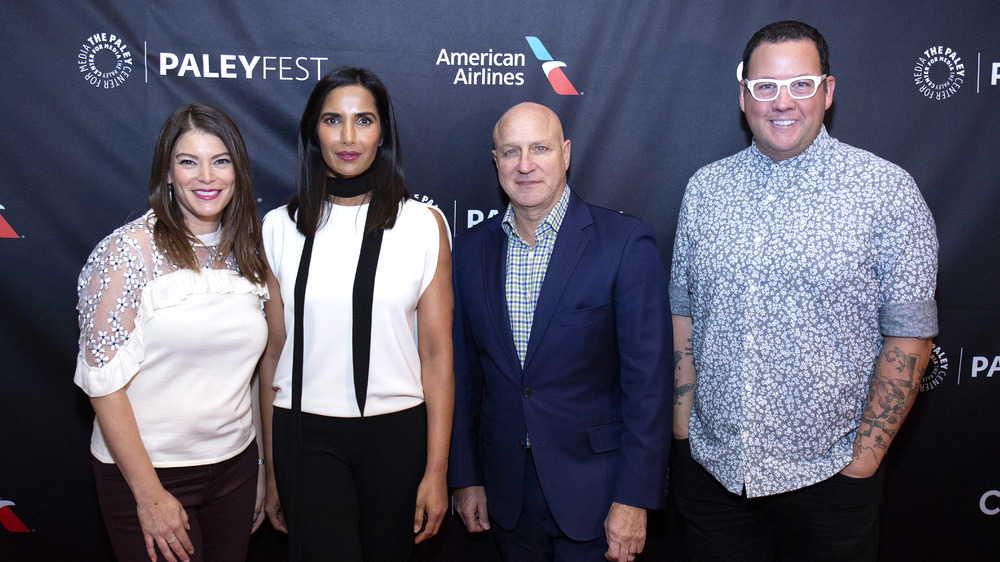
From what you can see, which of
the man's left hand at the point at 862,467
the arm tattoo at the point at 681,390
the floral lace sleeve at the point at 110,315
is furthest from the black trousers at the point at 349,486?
the man's left hand at the point at 862,467

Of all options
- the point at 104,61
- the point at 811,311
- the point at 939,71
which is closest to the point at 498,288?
the point at 811,311

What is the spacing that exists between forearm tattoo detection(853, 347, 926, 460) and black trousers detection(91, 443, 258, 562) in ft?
5.77

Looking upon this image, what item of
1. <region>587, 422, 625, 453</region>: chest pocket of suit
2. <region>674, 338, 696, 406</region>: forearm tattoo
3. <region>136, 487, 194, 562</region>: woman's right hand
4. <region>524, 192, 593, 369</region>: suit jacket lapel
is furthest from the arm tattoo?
<region>136, 487, 194, 562</region>: woman's right hand

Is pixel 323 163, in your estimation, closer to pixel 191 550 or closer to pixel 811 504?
pixel 191 550

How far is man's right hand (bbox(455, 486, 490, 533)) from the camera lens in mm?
2033

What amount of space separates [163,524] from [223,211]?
880 mm

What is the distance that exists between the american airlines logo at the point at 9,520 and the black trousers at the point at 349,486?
1466mm

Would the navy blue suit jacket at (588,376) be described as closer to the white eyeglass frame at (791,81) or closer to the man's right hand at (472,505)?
the man's right hand at (472,505)

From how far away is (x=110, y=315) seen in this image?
5.37ft

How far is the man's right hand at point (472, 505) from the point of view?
2.03m

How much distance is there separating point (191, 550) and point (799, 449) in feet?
5.55

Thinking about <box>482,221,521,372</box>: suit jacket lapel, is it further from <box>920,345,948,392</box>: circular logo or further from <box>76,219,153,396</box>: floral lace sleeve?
<box>920,345,948,392</box>: circular logo

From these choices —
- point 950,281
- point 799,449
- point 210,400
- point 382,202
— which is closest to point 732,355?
point 799,449

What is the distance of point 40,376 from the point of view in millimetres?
2504
